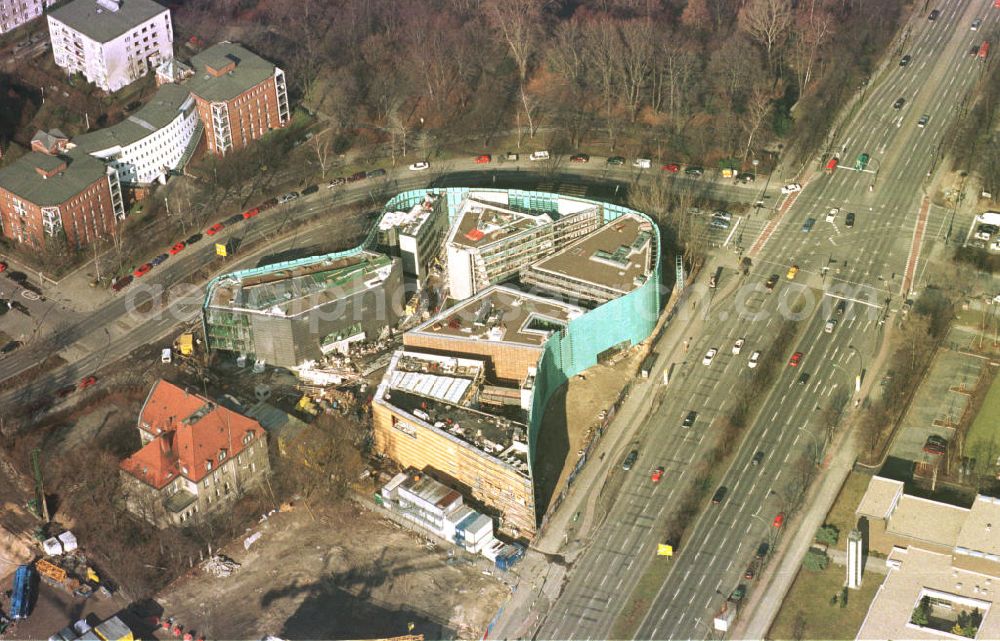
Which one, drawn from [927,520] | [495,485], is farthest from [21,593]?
[927,520]

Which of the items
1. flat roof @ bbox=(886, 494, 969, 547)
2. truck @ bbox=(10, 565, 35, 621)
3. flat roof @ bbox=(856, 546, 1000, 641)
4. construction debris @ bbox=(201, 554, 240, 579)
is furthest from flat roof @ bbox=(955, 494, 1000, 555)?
truck @ bbox=(10, 565, 35, 621)

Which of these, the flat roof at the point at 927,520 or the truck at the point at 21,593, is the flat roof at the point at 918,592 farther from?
the truck at the point at 21,593

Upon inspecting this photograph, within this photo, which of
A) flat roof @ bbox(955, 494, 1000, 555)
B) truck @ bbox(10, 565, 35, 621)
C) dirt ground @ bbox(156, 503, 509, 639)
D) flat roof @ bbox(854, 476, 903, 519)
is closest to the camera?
dirt ground @ bbox(156, 503, 509, 639)

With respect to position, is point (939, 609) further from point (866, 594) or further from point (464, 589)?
point (464, 589)

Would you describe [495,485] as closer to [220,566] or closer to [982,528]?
[220,566]

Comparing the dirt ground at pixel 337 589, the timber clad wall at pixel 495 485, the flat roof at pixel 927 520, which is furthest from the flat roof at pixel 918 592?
the dirt ground at pixel 337 589

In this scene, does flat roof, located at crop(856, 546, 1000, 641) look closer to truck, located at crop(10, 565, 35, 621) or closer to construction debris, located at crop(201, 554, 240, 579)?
construction debris, located at crop(201, 554, 240, 579)
